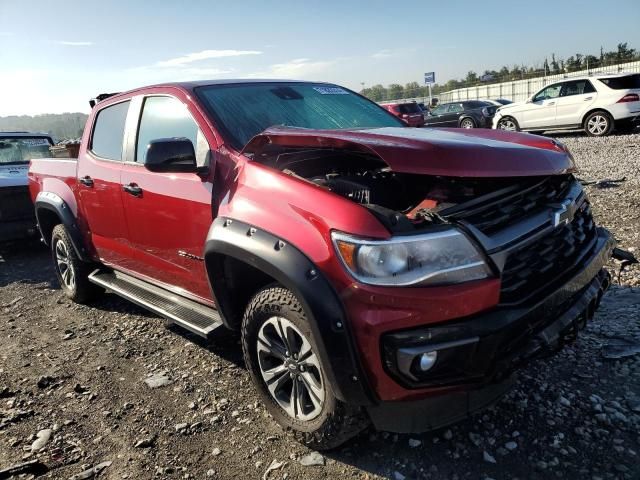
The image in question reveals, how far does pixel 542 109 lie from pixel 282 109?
1341 centimetres

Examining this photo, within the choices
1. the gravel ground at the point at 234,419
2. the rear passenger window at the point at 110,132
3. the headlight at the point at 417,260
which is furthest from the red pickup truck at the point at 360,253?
the rear passenger window at the point at 110,132

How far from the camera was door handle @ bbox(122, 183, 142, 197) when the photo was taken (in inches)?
136

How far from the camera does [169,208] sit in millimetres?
3160

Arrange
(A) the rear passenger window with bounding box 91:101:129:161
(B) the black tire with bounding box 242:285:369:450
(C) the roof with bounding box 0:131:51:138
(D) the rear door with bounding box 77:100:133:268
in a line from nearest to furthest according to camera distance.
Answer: (B) the black tire with bounding box 242:285:369:450 < (D) the rear door with bounding box 77:100:133:268 < (A) the rear passenger window with bounding box 91:101:129:161 < (C) the roof with bounding box 0:131:51:138

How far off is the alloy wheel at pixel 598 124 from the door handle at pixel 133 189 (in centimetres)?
1368

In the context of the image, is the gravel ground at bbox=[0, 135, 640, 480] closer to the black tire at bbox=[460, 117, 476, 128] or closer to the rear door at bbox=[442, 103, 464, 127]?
the black tire at bbox=[460, 117, 476, 128]

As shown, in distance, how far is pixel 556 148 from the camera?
9.36 feet

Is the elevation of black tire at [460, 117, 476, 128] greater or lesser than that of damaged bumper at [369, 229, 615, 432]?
greater

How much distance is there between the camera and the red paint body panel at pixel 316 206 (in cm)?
200

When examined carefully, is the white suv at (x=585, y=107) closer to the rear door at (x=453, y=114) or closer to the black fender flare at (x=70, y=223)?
the rear door at (x=453, y=114)

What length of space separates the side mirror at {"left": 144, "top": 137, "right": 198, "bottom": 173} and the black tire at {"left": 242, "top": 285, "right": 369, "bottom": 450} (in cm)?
87

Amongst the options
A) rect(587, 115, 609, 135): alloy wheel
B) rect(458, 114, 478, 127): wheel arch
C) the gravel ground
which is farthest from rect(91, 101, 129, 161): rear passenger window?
rect(458, 114, 478, 127): wheel arch

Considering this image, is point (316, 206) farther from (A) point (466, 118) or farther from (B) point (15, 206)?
(A) point (466, 118)

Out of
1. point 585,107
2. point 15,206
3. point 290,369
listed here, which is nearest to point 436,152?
point 290,369
